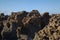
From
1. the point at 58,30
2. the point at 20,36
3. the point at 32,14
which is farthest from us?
the point at 32,14

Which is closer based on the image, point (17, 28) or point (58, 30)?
point (58, 30)

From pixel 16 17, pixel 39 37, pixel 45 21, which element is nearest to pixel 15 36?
pixel 16 17

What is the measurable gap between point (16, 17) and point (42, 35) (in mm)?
22140

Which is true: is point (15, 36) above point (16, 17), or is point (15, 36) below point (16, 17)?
below

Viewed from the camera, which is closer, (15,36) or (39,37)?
(39,37)

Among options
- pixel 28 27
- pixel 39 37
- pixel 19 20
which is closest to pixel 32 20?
pixel 28 27

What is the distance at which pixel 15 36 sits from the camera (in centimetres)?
4097

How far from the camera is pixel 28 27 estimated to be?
133 feet

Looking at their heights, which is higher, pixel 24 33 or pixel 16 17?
pixel 16 17

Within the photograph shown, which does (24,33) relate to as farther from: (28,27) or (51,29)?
(51,29)

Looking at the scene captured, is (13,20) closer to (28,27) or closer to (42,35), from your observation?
(28,27)

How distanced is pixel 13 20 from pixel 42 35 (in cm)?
2161

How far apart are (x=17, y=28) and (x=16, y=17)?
11.2 ft

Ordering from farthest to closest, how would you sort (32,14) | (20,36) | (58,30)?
1. (32,14)
2. (20,36)
3. (58,30)
